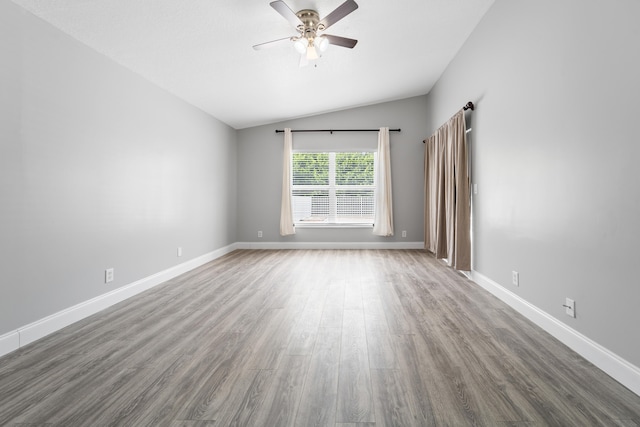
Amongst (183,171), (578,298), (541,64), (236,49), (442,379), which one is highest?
(236,49)

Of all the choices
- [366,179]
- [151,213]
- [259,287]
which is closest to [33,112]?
[151,213]

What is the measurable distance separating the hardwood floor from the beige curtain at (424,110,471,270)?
974 millimetres

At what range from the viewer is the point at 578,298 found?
85.0 inches

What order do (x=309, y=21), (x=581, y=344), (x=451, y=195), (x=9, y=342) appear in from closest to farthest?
(x=581, y=344) < (x=9, y=342) < (x=309, y=21) < (x=451, y=195)

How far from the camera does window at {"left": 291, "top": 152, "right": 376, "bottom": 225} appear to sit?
6.76 metres

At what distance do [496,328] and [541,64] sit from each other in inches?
79.3

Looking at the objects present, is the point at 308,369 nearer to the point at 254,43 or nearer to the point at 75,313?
the point at 75,313

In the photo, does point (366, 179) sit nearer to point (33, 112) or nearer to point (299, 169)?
point (299, 169)

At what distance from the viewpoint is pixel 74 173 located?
9.14 ft

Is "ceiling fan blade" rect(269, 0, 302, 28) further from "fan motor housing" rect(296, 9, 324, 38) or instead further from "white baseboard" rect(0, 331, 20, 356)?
"white baseboard" rect(0, 331, 20, 356)

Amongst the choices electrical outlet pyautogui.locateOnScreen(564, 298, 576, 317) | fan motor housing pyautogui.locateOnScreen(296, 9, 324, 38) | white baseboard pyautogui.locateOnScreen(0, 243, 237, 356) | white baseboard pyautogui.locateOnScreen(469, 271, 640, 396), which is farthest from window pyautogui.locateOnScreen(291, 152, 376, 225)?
electrical outlet pyautogui.locateOnScreen(564, 298, 576, 317)

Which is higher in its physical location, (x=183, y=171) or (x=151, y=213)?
(x=183, y=171)

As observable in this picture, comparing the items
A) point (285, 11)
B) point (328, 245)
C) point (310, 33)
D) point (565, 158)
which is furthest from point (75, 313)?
point (328, 245)

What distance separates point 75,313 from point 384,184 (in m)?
5.10
